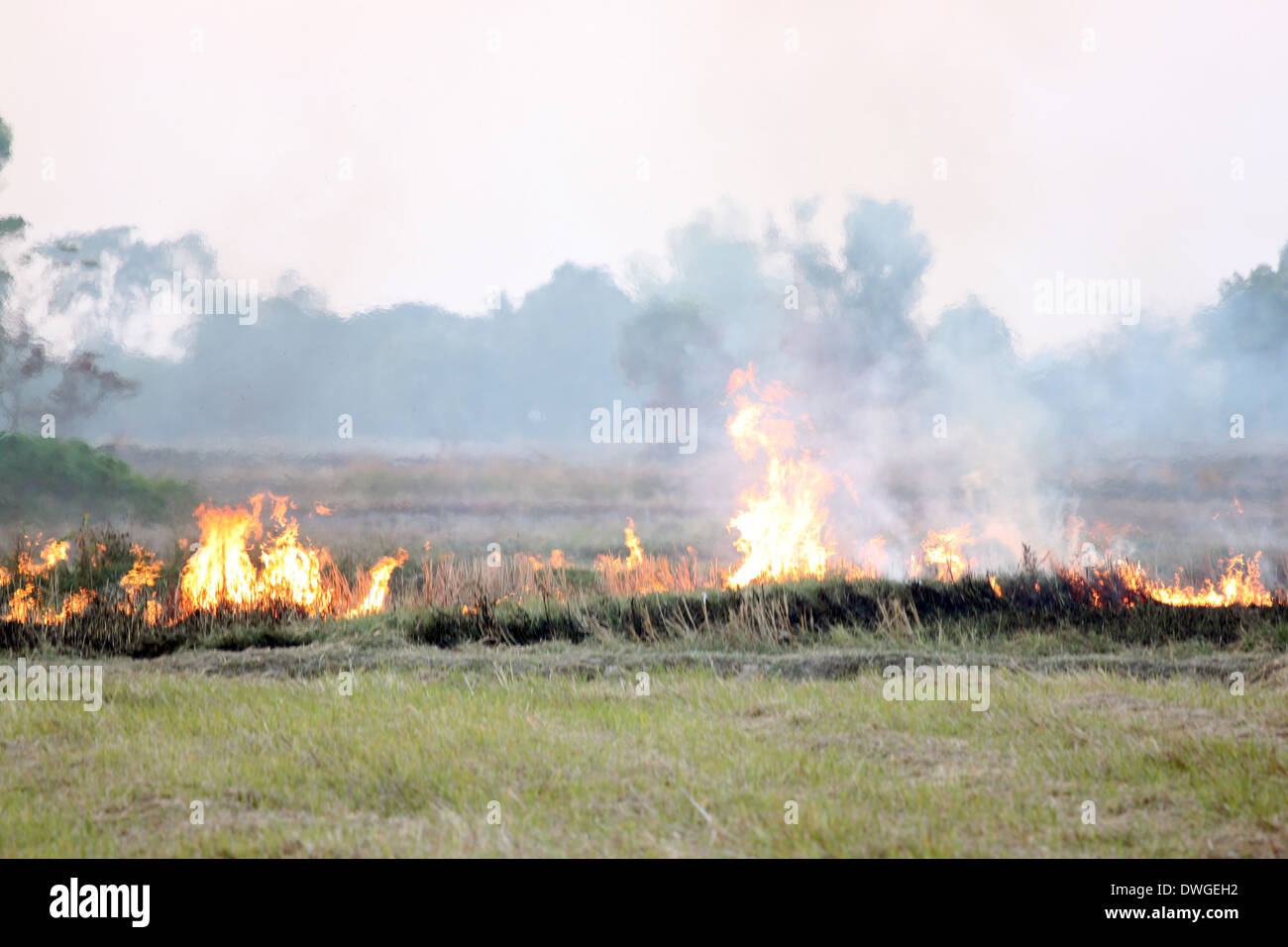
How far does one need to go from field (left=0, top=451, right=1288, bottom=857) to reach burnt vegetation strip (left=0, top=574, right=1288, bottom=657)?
0.15 feet

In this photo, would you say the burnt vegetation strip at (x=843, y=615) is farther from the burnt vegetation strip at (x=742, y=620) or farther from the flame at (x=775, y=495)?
the flame at (x=775, y=495)

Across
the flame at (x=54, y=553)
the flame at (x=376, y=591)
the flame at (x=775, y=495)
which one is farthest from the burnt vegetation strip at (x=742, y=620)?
the flame at (x=54, y=553)

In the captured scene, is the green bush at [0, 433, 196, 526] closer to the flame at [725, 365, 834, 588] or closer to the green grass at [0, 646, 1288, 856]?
the flame at [725, 365, 834, 588]

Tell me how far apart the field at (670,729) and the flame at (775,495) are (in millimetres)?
2248

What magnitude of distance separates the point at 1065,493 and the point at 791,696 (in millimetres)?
19206

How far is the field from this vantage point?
247 inches

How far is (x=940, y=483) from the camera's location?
27.6 metres

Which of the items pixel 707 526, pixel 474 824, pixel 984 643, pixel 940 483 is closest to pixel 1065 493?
pixel 940 483

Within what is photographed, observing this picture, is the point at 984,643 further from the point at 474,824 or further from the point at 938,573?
the point at 474,824

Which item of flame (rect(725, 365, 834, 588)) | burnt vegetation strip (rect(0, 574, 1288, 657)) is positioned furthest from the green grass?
flame (rect(725, 365, 834, 588))

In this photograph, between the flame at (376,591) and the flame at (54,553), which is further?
the flame at (54,553)

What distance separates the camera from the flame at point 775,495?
17750mm

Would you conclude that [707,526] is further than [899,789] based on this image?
Yes

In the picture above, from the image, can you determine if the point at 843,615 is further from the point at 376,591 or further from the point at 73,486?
the point at 73,486
